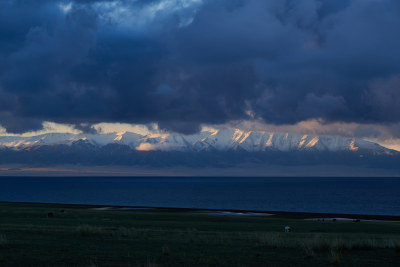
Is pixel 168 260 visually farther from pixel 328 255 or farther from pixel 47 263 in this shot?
pixel 328 255

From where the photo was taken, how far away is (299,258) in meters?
20.5

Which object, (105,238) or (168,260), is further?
(105,238)

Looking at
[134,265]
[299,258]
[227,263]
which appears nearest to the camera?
[134,265]

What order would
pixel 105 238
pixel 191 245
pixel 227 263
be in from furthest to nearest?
1. pixel 105 238
2. pixel 191 245
3. pixel 227 263

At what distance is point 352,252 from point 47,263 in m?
14.7

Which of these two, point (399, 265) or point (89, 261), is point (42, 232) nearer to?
point (89, 261)

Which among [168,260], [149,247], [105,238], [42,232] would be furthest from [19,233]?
[168,260]

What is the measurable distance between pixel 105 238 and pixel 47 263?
9.79m

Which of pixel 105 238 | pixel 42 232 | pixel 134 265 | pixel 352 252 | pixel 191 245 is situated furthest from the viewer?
pixel 42 232

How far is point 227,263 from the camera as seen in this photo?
61.3 ft

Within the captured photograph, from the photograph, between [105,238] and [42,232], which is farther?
[42,232]

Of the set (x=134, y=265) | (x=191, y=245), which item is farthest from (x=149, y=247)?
(x=134, y=265)

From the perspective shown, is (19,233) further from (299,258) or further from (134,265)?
(299,258)

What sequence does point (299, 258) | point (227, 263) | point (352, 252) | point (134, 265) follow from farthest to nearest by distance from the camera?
point (352, 252)
point (299, 258)
point (227, 263)
point (134, 265)
